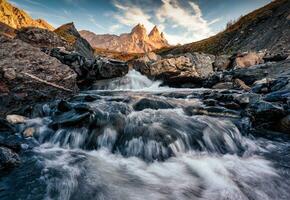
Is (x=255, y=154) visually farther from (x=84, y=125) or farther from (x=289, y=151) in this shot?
(x=84, y=125)

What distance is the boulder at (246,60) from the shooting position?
2146 cm

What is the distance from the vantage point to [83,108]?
6906mm

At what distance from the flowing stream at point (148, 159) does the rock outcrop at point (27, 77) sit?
1257 mm

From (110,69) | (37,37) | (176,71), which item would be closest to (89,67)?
(110,69)

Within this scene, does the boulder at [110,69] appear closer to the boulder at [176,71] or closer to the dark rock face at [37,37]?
the boulder at [176,71]

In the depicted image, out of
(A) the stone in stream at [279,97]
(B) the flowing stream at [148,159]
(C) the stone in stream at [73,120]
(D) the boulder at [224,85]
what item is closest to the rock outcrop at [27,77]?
(B) the flowing stream at [148,159]

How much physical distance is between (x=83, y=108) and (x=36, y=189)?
3275 mm

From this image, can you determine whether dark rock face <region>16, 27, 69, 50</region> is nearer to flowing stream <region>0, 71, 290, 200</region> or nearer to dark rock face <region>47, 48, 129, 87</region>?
dark rock face <region>47, 48, 129, 87</region>

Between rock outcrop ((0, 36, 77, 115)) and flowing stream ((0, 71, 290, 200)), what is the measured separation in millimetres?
1257

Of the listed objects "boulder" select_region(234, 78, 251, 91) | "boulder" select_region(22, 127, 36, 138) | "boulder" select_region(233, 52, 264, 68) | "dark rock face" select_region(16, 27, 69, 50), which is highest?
"dark rock face" select_region(16, 27, 69, 50)

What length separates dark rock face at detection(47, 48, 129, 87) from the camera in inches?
580

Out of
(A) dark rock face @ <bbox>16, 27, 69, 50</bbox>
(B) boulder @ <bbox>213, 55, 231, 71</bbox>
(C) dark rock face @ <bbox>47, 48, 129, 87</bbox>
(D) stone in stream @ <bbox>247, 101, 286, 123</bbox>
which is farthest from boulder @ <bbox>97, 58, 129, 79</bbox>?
(D) stone in stream @ <bbox>247, 101, 286, 123</bbox>

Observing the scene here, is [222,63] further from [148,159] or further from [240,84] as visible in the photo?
[148,159]

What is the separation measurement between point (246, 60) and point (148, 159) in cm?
2001
